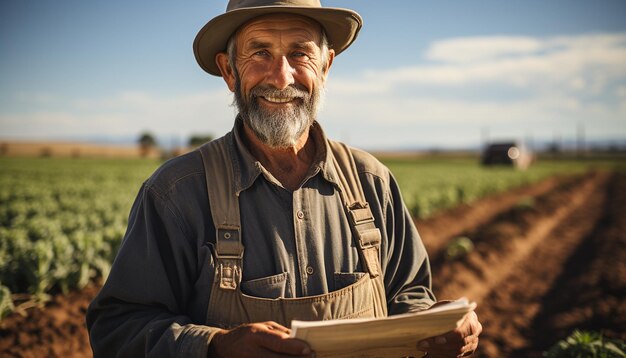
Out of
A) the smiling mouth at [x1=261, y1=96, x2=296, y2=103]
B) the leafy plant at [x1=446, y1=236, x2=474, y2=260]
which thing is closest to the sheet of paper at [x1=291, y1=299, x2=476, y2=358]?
the smiling mouth at [x1=261, y1=96, x2=296, y2=103]

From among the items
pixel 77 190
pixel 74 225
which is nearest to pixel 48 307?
pixel 74 225

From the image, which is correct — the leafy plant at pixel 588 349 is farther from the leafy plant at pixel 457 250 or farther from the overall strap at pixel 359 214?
the leafy plant at pixel 457 250

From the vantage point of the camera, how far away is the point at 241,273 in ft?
6.07

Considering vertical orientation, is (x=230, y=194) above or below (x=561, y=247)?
above

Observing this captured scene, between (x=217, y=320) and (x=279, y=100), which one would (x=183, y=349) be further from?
(x=279, y=100)

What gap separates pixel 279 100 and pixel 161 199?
69 cm

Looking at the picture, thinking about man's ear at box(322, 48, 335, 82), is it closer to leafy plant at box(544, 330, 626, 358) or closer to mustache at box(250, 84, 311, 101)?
mustache at box(250, 84, 311, 101)

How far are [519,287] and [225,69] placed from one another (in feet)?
21.3

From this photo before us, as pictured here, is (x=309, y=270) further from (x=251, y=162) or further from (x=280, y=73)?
A: (x=280, y=73)

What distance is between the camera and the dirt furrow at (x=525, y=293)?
544 centimetres

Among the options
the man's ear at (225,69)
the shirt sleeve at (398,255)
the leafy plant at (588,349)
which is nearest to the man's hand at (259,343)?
the shirt sleeve at (398,255)

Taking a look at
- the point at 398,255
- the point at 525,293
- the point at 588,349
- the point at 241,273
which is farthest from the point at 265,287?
the point at 525,293

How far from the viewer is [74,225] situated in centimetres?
886

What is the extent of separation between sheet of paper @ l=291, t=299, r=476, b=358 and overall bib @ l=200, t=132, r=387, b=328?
10.6 inches
